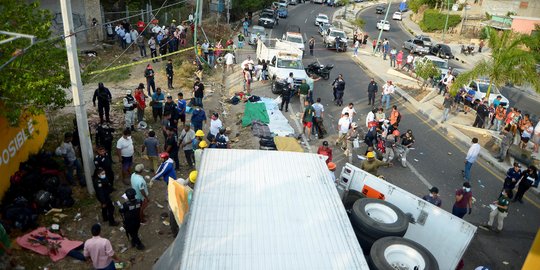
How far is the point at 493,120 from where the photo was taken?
18438mm

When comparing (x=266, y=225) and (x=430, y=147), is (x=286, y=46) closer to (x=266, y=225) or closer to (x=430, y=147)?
(x=430, y=147)

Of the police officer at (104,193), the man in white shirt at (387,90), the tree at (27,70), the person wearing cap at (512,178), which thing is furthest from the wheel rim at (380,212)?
the man in white shirt at (387,90)

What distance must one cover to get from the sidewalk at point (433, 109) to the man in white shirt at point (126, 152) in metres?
12.6

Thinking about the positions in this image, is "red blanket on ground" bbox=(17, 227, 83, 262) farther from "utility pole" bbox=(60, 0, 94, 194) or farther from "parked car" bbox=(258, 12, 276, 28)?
"parked car" bbox=(258, 12, 276, 28)

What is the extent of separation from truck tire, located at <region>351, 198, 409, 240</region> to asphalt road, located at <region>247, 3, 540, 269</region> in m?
0.92

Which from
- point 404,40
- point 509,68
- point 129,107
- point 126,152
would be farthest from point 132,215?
point 404,40

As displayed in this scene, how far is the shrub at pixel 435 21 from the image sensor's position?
164 feet

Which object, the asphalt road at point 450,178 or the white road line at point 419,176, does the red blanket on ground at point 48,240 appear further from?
the white road line at point 419,176

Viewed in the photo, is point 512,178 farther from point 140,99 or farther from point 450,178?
point 140,99

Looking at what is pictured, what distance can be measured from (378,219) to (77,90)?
24.7 feet

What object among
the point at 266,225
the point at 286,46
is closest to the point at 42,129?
the point at 266,225

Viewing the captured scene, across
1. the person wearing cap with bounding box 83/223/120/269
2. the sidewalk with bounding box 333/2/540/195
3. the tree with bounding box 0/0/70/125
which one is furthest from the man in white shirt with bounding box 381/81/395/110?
the person wearing cap with bounding box 83/223/120/269

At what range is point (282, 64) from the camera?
851 inches

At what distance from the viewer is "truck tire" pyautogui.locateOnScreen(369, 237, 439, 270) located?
615 cm
